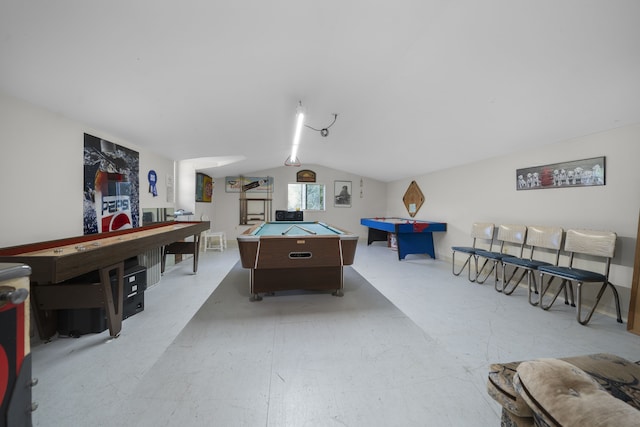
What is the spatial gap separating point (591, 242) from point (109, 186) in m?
5.83

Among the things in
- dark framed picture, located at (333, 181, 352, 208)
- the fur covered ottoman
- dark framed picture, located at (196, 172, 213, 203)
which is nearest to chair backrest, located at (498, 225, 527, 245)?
the fur covered ottoman

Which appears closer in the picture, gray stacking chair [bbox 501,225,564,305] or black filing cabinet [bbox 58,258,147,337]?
black filing cabinet [bbox 58,258,147,337]

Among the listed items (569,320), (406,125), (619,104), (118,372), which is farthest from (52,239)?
(619,104)

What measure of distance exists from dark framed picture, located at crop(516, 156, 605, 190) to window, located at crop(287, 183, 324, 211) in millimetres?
5628

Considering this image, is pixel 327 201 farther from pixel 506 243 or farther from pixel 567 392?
pixel 567 392

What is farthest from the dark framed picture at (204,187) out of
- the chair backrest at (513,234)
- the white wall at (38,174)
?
the chair backrest at (513,234)

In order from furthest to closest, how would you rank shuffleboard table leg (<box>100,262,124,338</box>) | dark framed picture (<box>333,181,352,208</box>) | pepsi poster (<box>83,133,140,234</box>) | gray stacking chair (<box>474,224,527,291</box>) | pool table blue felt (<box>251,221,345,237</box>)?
dark framed picture (<box>333,181,352,208</box>), pool table blue felt (<box>251,221,345,237</box>), gray stacking chair (<box>474,224,527,291</box>), pepsi poster (<box>83,133,140,234</box>), shuffleboard table leg (<box>100,262,124,338</box>)

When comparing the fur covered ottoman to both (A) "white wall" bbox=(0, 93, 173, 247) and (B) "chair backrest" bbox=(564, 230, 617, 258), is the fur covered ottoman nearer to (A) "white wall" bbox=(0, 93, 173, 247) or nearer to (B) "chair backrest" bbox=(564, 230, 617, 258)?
(B) "chair backrest" bbox=(564, 230, 617, 258)

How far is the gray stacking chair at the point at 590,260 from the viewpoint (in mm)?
2658

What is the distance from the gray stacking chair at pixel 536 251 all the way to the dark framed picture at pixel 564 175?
61cm

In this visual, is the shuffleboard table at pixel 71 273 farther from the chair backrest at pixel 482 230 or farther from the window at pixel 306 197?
the window at pixel 306 197

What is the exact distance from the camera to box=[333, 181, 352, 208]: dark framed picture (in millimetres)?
8797

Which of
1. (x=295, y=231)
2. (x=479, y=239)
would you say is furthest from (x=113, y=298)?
(x=479, y=239)

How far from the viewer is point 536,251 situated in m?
3.78
